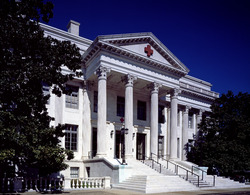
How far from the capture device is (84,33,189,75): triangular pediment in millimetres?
22688

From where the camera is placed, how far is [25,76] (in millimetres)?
14453

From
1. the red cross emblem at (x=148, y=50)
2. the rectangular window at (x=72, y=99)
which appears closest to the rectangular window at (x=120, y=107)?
the rectangular window at (x=72, y=99)

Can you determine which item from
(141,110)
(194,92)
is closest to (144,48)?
(141,110)

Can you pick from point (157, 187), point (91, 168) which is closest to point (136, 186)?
point (157, 187)

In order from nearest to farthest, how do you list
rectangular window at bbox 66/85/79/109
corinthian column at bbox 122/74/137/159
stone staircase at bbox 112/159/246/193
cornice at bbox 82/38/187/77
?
stone staircase at bbox 112/159/246/193 < cornice at bbox 82/38/187/77 < corinthian column at bbox 122/74/137/159 < rectangular window at bbox 66/85/79/109

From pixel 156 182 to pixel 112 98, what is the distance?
37.4ft

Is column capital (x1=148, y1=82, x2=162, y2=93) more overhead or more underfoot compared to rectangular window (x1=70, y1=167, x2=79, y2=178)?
more overhead

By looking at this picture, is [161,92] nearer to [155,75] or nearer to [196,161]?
[155,75]

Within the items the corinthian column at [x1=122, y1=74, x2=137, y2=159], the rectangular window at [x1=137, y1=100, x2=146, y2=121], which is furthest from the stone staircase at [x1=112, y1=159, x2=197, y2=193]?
the rectangular window at [x1=137, y1=100, x2=146, y2=121]

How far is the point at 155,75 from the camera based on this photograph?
85.4 feet

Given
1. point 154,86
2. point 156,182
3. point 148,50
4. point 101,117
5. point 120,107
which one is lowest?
point 156,182

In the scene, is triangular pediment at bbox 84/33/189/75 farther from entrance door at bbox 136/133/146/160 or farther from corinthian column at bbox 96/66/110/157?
entrance door at bbox 136/133/146/160

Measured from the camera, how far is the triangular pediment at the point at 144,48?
2269cm

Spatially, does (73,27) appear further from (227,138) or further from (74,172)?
(227,138)
